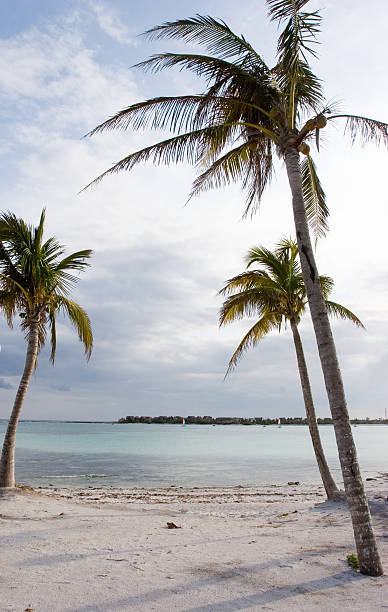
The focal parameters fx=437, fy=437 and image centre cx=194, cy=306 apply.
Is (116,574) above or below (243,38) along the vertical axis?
below

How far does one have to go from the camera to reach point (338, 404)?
17.5 ft

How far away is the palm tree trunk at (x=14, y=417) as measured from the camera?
1059 centimetres

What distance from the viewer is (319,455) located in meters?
11.2

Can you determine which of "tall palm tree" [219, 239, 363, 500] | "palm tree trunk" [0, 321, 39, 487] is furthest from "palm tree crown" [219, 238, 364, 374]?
"palm tree trunk" [0, 321, 39, 487]

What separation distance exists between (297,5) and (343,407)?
595cm

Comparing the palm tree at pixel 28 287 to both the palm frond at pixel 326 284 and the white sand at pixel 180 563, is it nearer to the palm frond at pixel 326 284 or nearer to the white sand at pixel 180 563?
the white sand at pixel 180 563

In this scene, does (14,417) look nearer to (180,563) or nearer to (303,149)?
(180,563)

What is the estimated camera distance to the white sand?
3.99m

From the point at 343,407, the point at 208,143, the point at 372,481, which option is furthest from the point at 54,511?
the point at 372,481

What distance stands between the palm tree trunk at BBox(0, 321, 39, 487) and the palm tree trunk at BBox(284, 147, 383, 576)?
26.2 ft

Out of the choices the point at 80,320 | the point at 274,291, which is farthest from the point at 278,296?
the point at 80,320

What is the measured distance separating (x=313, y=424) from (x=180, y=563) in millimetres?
7030

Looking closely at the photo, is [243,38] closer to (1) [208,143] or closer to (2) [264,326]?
(1) [208,143]

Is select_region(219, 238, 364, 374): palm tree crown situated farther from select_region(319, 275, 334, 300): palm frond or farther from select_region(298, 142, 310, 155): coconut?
select_region(298, 142, 310, 155): coconut
